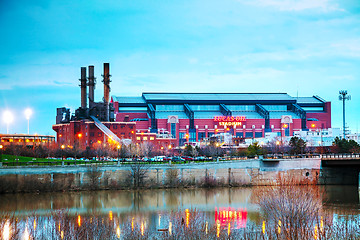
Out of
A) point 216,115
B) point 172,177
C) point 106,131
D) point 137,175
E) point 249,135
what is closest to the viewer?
point 137,175

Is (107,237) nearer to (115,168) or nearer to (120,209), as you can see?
(120,209)

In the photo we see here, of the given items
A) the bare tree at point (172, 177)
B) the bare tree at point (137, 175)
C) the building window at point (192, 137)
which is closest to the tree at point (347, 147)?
the bare tree at point (172, 177)

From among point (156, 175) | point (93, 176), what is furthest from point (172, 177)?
point (93, 176)

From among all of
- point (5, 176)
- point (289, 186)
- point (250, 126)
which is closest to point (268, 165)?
point (5, 176)

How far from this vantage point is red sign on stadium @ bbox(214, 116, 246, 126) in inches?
6166

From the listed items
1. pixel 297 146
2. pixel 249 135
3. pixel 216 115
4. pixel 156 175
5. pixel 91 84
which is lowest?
pixel 156 175

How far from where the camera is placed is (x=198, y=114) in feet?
523

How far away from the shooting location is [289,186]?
119ft

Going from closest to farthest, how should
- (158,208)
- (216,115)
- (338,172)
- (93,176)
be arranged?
(158,208)
(93,176)
(338,172)
(216,115)

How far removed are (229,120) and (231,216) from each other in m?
107

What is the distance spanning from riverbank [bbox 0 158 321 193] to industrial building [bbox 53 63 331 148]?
57562mm

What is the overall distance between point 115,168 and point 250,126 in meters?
90.9

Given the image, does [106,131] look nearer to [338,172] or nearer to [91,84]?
[91,84]

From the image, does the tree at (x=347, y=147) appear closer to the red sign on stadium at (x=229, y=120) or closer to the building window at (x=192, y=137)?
the red sign on stadium at (x=229, y=120)
